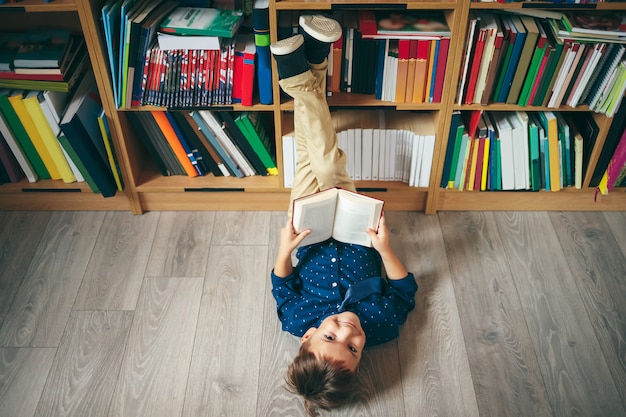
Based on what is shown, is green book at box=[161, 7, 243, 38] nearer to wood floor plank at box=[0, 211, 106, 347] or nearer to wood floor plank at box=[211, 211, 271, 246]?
wood floor plank at box=[211, 211, 271, 246]

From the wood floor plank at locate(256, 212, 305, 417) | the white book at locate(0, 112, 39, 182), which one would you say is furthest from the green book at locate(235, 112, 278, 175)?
the white book at locate(0, 112, 39, 182)

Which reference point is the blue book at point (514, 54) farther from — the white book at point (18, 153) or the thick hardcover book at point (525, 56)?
the white book at point (18, 153)

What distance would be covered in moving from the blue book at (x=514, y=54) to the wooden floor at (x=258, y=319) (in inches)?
22.6

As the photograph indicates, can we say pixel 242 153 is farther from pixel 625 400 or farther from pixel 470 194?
pixel 625 400

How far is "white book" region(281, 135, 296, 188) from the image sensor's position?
2191mm

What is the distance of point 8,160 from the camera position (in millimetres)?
2295

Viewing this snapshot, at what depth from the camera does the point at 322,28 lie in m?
1.81

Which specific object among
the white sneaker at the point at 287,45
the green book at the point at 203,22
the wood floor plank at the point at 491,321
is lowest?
the wood floor plank at the point at 491,321

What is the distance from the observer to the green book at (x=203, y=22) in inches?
77.4

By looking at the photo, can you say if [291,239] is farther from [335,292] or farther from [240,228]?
[240,228]

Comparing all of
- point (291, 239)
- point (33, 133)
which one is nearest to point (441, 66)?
point (291, 239)

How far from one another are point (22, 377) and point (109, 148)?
2.87 feet

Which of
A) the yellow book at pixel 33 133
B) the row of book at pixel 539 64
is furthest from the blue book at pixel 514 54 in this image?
the yellow book at pixel 33 133

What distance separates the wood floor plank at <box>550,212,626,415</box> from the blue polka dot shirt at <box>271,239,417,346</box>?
25.8 inches
